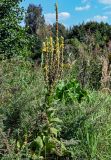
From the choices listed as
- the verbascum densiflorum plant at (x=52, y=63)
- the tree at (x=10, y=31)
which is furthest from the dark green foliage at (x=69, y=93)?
the tree at (x=10, y=31)

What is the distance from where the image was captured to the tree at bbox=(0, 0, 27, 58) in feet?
44.3

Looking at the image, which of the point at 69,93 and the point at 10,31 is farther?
the point at 10,31

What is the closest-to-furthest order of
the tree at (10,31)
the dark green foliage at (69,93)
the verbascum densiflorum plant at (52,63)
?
the verbascum densiflorum plant at (52,63)
the dark green foliage at (69,93)
the tree at (10,31)

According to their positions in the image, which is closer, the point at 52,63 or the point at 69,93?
the point at 52,63

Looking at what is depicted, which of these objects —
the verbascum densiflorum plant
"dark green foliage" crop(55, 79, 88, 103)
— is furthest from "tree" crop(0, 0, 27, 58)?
the verbascum densiflorum plant

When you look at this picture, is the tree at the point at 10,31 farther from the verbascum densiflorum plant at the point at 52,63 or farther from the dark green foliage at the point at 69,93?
the verbascum densiflorum plant at the point at 52,63

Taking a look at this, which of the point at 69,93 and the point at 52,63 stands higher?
the point at 52,63

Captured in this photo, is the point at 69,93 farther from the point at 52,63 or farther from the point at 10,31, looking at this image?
the point at 10,31

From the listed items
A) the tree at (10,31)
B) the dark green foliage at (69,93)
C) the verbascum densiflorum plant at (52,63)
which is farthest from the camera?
the tree at (10,31)

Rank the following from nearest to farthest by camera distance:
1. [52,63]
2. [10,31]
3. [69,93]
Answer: [52,63] < [69,93] < [10,31]

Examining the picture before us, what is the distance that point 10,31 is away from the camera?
A: 13625 mm

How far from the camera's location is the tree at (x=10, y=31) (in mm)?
13516

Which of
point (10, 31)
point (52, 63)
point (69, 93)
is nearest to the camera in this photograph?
point (52, 63)

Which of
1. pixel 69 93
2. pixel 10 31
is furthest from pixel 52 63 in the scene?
pixel 10 31
